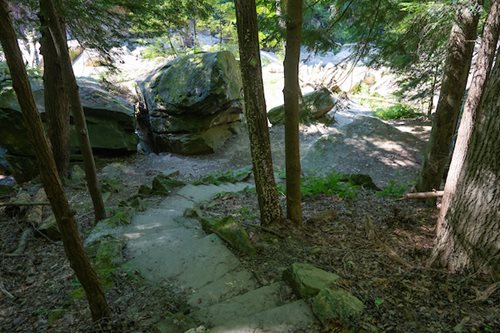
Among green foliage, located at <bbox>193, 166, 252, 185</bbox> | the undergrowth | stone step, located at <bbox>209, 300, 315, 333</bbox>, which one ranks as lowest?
green foliage, located at <bbox>193, 166, 252, 185</bbox>

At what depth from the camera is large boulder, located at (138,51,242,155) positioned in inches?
474

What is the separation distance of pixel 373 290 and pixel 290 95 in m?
2.30

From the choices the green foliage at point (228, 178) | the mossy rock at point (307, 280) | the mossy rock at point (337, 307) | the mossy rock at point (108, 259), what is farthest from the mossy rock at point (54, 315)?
the green foliage at point (228, 178)

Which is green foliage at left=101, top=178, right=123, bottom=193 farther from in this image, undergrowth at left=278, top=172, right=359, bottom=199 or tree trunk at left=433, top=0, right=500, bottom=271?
tree trunk at left=433, top=0, right=500, bottom=271

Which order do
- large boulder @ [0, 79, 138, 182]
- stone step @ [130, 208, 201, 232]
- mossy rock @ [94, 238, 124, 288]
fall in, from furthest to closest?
large boulder @ [0, 79, 138, 182] → stone step @ [130, 208, 201, 232] → mossy rock @ [94, 238, 124, 288]

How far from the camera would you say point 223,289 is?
3160 mm

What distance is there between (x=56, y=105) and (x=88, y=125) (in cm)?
298

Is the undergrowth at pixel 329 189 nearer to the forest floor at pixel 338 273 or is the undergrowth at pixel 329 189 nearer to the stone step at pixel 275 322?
the forest floor at pixel 338 273

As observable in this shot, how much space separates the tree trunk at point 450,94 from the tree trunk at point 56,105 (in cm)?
794

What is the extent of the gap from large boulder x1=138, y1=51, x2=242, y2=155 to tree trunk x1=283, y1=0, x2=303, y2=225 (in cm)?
829

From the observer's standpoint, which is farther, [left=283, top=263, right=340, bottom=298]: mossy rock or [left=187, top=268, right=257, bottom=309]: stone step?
[left=187, top=268, right=257, bottom=309]: stone step

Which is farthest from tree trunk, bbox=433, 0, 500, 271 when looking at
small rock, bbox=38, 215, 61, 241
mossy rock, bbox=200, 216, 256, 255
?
small rock, bbox=38, 215, 61, 241

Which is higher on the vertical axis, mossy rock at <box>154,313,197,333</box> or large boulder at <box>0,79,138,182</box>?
large boulder at <box>0,79,138,182</box>

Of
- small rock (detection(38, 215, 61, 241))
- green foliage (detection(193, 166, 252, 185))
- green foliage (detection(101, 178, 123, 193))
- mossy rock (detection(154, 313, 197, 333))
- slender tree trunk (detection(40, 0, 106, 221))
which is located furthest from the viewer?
green foliage (detection(193, 166, 252, 185))
